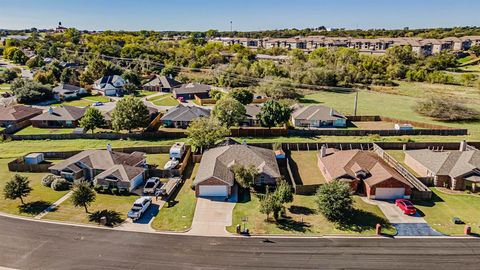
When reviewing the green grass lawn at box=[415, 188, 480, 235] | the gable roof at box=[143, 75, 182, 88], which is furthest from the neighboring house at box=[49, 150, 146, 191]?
the gable roof at box=[143, 75, 182, 88]

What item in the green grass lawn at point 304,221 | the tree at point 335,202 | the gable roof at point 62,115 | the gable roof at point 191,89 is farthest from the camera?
the gable roof at point 191,89

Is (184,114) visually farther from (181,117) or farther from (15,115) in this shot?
(15,115)

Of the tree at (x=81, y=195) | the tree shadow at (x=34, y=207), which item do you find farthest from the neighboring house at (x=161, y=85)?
the tree at (x=81, y=195)

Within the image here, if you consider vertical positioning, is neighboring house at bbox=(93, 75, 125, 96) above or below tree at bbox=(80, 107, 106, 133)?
above

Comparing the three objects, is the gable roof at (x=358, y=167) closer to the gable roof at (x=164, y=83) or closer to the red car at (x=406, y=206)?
the red car at (x=406, y=206)

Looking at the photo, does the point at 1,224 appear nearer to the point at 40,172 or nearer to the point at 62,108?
the point at 40,172

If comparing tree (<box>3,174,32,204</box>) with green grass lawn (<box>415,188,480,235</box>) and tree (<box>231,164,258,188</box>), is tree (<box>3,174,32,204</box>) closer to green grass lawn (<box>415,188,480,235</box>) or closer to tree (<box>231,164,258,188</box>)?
tree (<box>231,164,258,188</box>)
